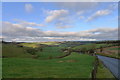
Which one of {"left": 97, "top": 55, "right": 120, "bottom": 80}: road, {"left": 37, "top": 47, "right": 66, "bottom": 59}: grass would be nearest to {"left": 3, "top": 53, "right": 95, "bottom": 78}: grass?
{"left": 97, "top": 55, "right": 120, "bottom": 80}: road

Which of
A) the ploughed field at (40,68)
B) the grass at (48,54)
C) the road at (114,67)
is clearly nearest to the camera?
the ploughed field at (40,68)

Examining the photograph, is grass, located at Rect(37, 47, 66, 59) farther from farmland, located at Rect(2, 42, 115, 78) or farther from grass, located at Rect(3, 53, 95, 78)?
grass, located at Rect(3, 53, 95, 78)

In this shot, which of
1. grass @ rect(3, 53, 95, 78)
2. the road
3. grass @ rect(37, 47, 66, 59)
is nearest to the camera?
grass @ rect(3, 53, 95, 78)

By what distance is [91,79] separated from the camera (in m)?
6.89

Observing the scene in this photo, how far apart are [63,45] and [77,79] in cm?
3547

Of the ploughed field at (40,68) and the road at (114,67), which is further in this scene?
the road at (114,67)

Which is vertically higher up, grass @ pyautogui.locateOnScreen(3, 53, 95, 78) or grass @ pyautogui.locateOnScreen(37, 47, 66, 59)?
grass @ pyautogui.locateOnScreen(3, 53, 95, 78)

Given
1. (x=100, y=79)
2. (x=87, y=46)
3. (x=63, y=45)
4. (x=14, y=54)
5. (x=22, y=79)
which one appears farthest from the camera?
(x=87, y=46)

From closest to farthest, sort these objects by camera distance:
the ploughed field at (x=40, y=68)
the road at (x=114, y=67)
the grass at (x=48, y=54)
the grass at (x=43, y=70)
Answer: the grass at (x=43, y=70), the ploughed field at (x=40, y=68), the road at (x=114, y=67), the grass at (x=48, y=54)

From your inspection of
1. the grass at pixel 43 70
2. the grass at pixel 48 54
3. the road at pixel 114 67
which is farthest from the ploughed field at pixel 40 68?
the grass at pixel 48 54

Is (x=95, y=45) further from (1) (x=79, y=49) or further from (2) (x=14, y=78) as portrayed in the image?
(2) (x=14, y=78)

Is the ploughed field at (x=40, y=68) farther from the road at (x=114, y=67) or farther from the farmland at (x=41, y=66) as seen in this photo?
the road at (x=114, y=67)

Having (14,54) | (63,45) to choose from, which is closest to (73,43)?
(63,45)

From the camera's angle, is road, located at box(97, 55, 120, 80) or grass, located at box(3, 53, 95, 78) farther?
road, located at box(97, 55, 120, 80)
